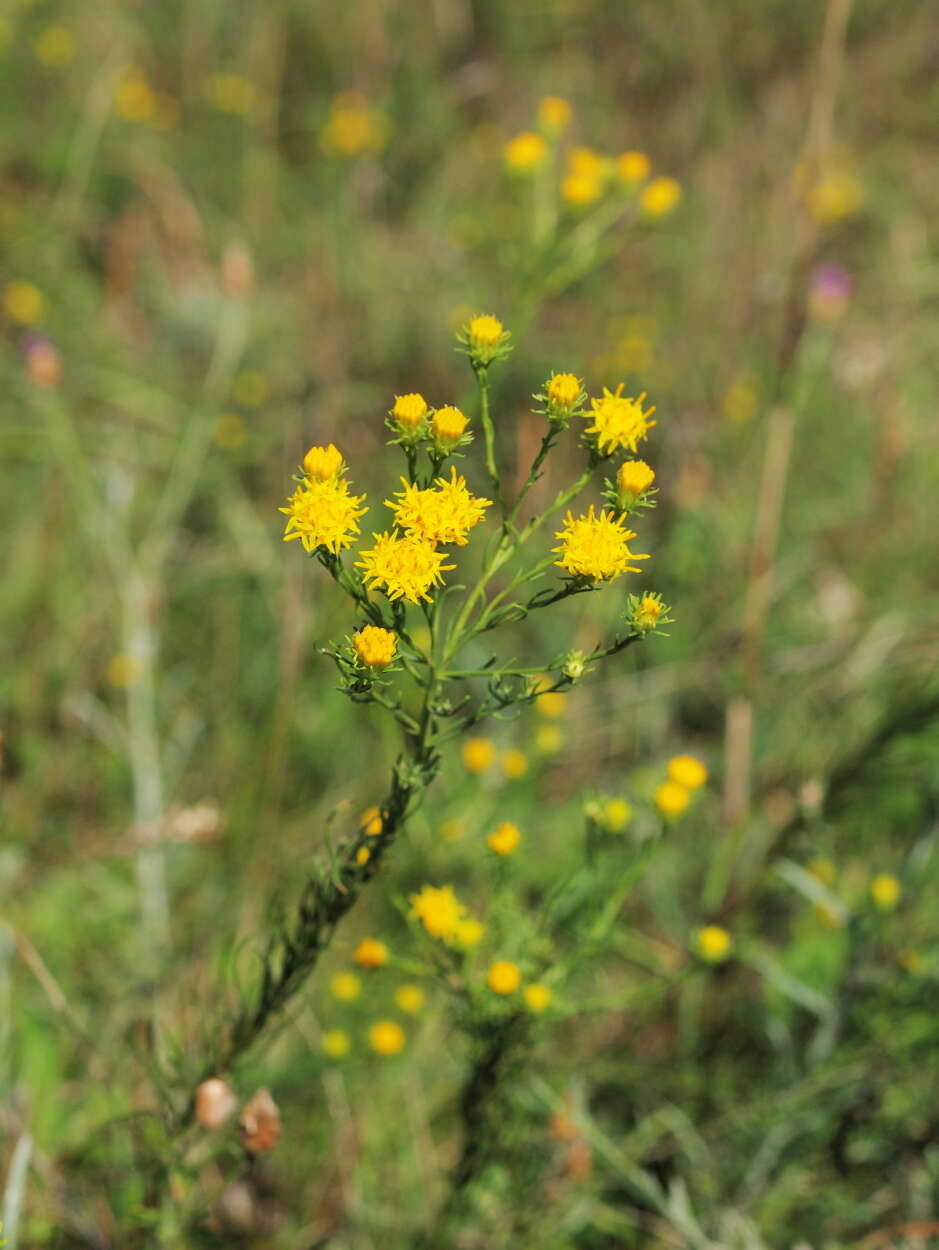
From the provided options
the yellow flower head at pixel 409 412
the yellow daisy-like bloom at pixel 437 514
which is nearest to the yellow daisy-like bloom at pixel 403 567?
the yellow daisy-like bloom at pixel 437 514

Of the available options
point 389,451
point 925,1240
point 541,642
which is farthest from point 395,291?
point 925,1240

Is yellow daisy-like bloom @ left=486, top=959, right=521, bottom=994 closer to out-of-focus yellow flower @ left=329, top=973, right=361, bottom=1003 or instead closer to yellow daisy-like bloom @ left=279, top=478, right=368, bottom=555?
out-of-focus yellow flower @ left=329, top=973, right=361, bottom=1003

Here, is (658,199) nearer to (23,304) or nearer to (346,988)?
(346,988)

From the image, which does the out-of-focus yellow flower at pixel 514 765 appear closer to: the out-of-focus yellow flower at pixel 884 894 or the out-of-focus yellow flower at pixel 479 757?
the out-of-focus yellow flower at pixel 479 757

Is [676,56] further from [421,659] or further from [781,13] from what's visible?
[421,659]

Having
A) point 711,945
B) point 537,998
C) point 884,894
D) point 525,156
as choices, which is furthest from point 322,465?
point 525,156
